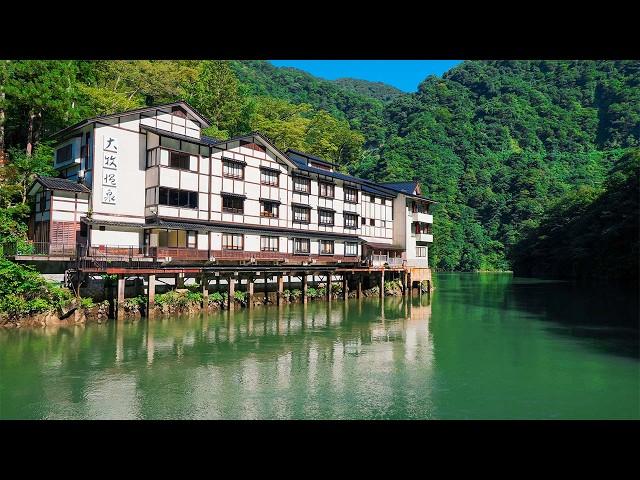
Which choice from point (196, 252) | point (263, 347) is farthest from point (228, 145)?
point (263, 347)

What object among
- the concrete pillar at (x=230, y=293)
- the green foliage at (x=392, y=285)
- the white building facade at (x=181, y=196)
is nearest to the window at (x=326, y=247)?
the white building facade at (x=181, y=196)

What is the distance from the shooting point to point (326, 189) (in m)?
43.9

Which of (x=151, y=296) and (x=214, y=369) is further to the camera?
(x=151, y=296)

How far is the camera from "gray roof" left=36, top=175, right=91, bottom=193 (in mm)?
26984

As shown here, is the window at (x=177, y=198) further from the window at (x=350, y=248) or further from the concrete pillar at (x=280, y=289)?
the window at (x=350, y=248)

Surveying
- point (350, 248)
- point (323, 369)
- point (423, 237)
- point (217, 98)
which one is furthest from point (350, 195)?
point (323, 369)

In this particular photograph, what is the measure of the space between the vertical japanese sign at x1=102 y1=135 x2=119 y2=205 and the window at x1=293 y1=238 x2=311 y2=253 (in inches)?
604

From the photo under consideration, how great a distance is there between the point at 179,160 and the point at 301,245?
13.2 meters

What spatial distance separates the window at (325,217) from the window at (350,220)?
2234 mm

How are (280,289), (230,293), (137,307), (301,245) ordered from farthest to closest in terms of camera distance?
(301,245), (280,289), (230,293), (137,307)

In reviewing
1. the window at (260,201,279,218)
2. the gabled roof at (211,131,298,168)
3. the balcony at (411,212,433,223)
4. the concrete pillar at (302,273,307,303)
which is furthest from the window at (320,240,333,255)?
the balcony at (411,212,433,223)

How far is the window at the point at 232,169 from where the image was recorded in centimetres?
→ 3465

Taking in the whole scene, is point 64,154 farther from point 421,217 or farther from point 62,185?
point 421,217

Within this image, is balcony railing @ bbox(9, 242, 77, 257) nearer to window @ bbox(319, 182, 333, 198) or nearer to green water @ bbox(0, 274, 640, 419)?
green water @ bbox(0, 274, 640, 419)
